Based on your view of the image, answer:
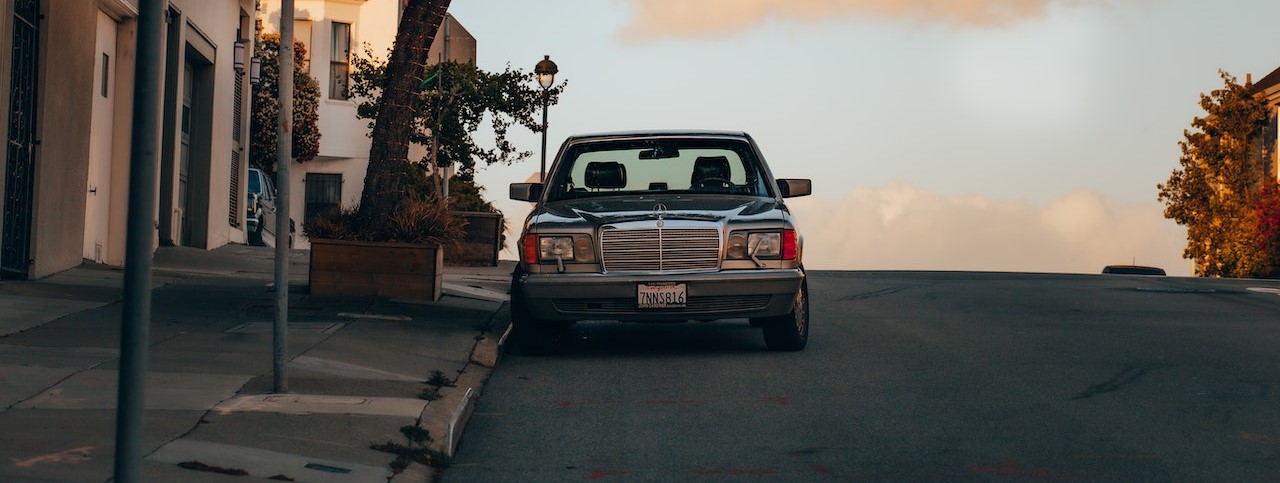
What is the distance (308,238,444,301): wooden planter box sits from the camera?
46.7ft

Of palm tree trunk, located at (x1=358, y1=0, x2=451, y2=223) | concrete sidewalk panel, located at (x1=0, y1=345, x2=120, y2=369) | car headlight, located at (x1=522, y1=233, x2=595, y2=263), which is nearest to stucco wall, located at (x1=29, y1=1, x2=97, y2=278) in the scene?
palm tree trunk, located at (x1=358, y1=0, x2=451, y2=223)

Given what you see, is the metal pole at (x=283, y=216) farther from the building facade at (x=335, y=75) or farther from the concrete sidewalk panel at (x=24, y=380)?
the building facade at (x=335, y=75)

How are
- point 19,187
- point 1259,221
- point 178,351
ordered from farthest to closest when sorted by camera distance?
1. point 1259,221
2. point 19,187
3. point 178,351

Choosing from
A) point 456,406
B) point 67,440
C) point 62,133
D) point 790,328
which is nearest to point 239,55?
point 62,133

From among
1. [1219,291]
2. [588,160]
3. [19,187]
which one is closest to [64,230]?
[19,187]

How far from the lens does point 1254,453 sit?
7293 mm

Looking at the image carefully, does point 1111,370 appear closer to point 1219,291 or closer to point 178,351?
point 178,351

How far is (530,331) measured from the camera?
11234 mm

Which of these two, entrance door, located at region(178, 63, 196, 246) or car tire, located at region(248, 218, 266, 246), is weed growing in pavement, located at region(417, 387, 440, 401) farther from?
car tire, located at region(248, 218, 266, 246)

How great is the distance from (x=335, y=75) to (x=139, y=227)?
3938cm

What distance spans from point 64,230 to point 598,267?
770cm

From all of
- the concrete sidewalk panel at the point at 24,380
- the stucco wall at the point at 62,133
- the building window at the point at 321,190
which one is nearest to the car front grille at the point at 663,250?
the concrete sidewalk panel at the point at 24,380

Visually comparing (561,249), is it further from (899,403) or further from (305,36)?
(305,36)

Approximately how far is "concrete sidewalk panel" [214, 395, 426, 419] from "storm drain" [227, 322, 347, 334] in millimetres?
3126
